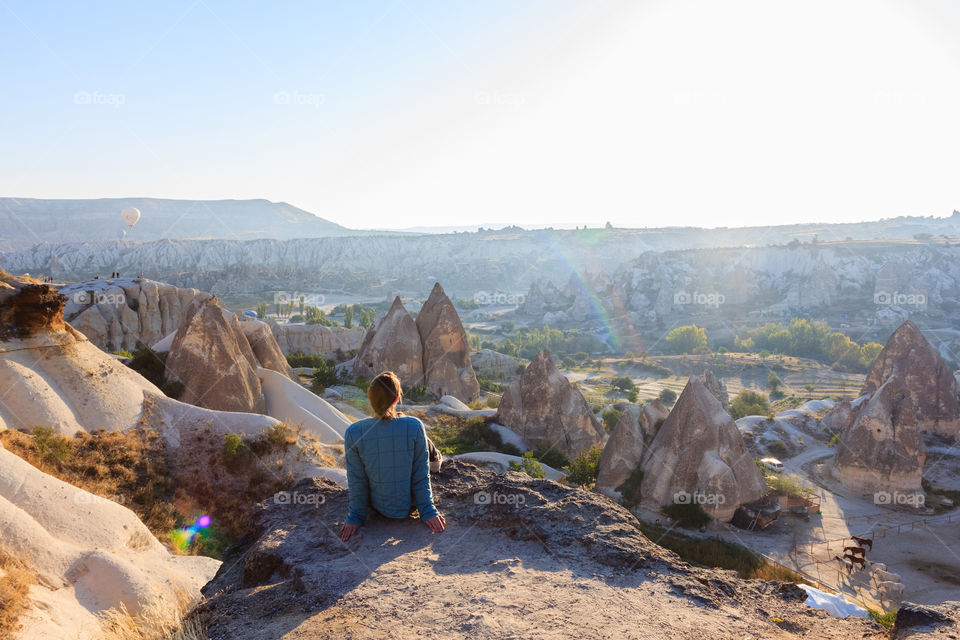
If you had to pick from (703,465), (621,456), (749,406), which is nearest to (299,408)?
(621,456)

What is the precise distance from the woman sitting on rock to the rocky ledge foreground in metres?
0.17

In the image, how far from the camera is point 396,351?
91.5 feet

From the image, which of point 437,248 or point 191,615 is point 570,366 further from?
point 437,248

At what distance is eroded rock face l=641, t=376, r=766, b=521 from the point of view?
16.7 meters

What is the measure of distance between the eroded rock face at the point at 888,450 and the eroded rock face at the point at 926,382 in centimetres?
644

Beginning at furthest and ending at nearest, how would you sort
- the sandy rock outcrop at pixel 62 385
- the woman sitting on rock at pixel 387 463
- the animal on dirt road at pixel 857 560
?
the animal on dirt road at pixel 857 560
the sandy rock outcrop at pixel 62 385
the woman sitting on rock at pixel 387 463

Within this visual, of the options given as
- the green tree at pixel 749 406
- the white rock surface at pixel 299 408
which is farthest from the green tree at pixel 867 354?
the white rock surface at pixel 299 408

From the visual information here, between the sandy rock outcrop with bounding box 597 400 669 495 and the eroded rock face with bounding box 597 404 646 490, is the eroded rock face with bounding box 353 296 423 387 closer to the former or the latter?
the sandy rock outcrop with bounding box 597 400 669 495

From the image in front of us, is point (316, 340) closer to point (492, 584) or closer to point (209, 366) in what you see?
point (209, 366)

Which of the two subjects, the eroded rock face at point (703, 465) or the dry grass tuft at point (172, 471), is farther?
the eroded rock face at point (703, 465)

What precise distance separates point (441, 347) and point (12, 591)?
78.1ft

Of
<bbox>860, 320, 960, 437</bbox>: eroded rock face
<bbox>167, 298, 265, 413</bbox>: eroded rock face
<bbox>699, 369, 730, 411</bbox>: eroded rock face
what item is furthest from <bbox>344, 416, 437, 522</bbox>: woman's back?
<bbox>860, 320, 960, 437</bbox>: eroded rock face

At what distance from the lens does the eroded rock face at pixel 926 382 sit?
26.9 metres

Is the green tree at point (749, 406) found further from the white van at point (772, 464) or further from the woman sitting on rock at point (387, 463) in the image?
the woman sitting on rock at point (387, 463)
